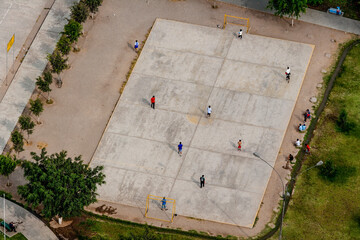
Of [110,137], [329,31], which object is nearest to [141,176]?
[110,137]

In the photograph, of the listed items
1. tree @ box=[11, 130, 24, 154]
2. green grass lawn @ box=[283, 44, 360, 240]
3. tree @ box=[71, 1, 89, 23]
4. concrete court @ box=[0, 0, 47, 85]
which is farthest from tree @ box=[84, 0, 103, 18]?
green grass lawn @ box=[283, 44, 360, 240]

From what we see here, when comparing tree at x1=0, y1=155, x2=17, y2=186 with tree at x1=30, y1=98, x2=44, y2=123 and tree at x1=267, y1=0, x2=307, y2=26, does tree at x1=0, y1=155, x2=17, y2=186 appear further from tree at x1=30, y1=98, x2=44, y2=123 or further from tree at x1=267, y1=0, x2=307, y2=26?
tree at x1=267, y1=0, x2=307, y2=26

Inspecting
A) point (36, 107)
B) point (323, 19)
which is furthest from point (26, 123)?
point (323, 19)

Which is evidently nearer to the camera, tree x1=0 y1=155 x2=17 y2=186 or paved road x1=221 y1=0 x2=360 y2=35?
tree x1=0 y1=155 x2=17 y2=186

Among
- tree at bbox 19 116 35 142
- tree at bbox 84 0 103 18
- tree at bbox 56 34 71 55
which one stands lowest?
tree at bbox 19 116 35 142

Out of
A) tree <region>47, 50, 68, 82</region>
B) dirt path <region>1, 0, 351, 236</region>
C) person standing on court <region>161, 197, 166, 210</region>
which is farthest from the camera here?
tree <region>47, 50, 68, 82</region>

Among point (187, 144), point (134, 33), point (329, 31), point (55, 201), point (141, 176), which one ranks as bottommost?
point (55, 201)

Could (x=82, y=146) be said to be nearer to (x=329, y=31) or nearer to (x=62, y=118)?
(x=62, y=118)
